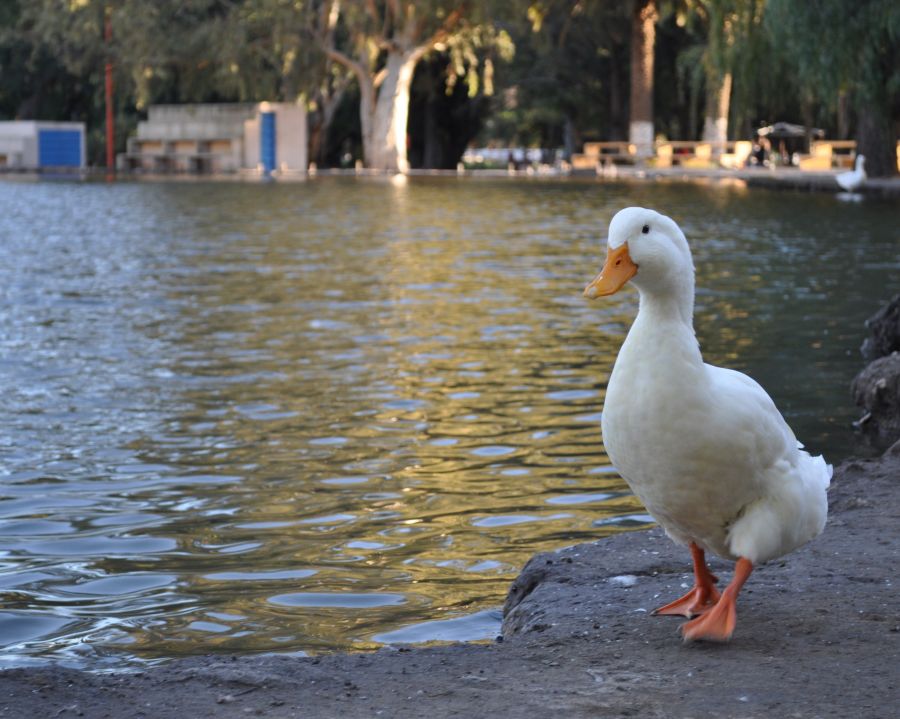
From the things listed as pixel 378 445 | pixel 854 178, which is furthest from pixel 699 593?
pixel 854 178

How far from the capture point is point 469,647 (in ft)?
15.9

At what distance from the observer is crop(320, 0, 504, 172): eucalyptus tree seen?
169 feet

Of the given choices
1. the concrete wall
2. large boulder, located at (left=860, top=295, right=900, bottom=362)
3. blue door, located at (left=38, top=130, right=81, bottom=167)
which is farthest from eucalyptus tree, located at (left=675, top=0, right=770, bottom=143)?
large boulder, located at (left=860, top=295, right=900, bottom=362)

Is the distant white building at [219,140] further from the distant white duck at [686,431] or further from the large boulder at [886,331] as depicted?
the distant white duck at [686,431]

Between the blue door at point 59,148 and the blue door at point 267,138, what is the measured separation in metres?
8.70

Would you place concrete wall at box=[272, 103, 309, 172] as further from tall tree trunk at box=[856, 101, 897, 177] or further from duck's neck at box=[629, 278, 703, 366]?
duck's neck at box=[629, 278, 703, 366]

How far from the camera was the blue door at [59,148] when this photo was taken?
6188cm

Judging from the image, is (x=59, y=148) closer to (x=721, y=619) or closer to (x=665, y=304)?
(x=665, y=304)

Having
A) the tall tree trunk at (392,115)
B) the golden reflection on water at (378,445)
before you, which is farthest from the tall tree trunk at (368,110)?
the golden reflection on water at (378,445)

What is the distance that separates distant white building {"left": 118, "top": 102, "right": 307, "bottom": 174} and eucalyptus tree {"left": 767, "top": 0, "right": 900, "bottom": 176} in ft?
101

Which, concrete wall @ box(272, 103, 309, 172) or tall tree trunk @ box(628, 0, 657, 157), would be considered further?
concrete wall @ box(272, 103, 309, 172)

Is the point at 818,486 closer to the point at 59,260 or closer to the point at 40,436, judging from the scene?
the point at 40,436

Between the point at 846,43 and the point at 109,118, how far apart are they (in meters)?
40.5

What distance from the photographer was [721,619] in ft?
14.9
